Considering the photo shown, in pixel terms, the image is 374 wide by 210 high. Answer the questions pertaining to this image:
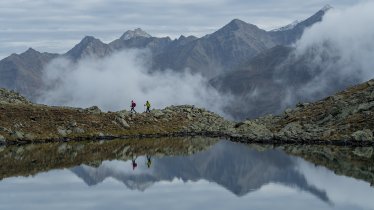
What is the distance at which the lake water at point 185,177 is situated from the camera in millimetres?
46594

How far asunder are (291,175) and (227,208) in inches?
827

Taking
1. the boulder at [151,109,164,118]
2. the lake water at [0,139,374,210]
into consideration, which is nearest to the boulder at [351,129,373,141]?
the lake water at [0,139,374,210]

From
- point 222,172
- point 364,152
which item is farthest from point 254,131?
point 222,172

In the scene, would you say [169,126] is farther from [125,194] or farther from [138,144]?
[125,194]

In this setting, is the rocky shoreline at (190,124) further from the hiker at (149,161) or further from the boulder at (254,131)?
the hiker at (149,161)

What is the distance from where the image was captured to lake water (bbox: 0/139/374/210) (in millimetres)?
46594

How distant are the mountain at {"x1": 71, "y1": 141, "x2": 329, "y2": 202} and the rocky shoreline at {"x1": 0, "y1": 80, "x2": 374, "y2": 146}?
16.6 meters

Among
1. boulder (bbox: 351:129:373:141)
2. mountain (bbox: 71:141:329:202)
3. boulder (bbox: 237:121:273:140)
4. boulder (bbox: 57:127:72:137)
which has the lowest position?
boulder (bbox: 237:121:273:140)

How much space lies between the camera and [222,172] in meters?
69.5

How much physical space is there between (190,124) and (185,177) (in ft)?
202

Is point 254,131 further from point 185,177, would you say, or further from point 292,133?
point 185,177

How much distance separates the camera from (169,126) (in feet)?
398

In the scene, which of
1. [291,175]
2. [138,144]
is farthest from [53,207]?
[138,144]

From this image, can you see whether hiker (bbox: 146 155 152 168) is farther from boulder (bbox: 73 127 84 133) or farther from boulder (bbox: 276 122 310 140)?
boulder (bbox: 276 122 310 140)
